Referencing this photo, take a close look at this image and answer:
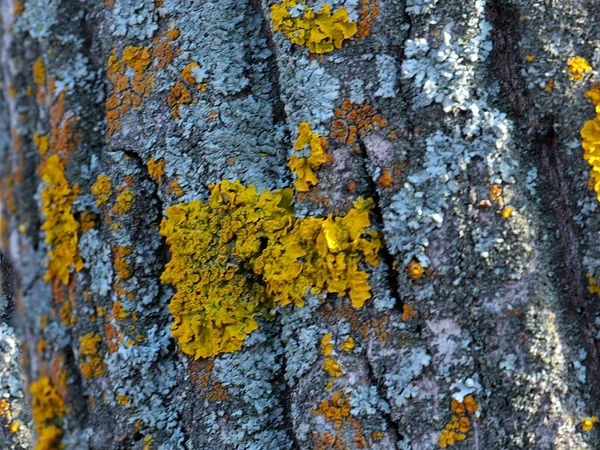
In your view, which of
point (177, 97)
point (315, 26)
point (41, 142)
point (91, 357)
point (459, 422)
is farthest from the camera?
point (41, 142)

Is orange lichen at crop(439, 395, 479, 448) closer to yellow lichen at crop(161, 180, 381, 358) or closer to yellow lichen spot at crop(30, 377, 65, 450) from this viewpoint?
yellow lichen at crop(161, 180, 381, 358)

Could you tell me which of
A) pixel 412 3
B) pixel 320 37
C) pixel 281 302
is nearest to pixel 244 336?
pixel 281 302

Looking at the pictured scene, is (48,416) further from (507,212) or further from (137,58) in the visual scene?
(507,212)

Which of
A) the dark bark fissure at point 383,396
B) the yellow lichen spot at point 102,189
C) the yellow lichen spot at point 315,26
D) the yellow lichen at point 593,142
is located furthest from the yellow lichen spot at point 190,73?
the yellow lichen at point 593,142

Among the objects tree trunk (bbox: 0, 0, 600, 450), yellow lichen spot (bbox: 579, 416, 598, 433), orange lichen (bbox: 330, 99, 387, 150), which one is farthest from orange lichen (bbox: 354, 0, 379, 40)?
yellow lichen spot (bbox: 579, 416, 598, 433)

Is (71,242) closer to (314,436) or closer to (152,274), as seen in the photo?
(152,274)

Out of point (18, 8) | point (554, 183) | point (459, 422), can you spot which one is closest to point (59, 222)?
point (18, 8)

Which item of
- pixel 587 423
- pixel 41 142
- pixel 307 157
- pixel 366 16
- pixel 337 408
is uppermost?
pixel 41 142
